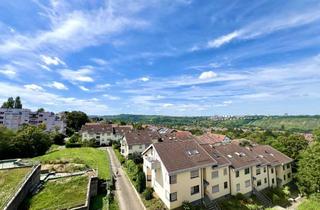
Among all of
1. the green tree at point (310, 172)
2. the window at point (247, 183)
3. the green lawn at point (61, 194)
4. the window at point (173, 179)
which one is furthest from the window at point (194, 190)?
the green tree at point (310, 172)

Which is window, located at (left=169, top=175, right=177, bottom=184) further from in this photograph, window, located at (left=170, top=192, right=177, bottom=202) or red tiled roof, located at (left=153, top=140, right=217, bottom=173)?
window, located at (left=170, top=192, right=177, bottom=202)

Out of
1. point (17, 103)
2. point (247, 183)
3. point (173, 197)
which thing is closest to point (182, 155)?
point (173, 197)

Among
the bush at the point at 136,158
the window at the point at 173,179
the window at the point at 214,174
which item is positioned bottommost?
the bush at the point at 136,158

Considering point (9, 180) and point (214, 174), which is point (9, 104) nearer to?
point (9, 180)

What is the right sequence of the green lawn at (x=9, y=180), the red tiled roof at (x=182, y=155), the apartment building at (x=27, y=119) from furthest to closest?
the apartment building at (x=27, y=119) → the red tiled roof at (x=182, y=155) → the green lawn at (x=9, y=180)

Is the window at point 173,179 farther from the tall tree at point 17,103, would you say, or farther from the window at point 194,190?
the tall tree at point 17,103

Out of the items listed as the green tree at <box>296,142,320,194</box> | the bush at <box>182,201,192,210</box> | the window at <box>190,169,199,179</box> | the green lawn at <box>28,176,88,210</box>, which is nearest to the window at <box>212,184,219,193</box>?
the window at <box>190,169,199,179</box>
